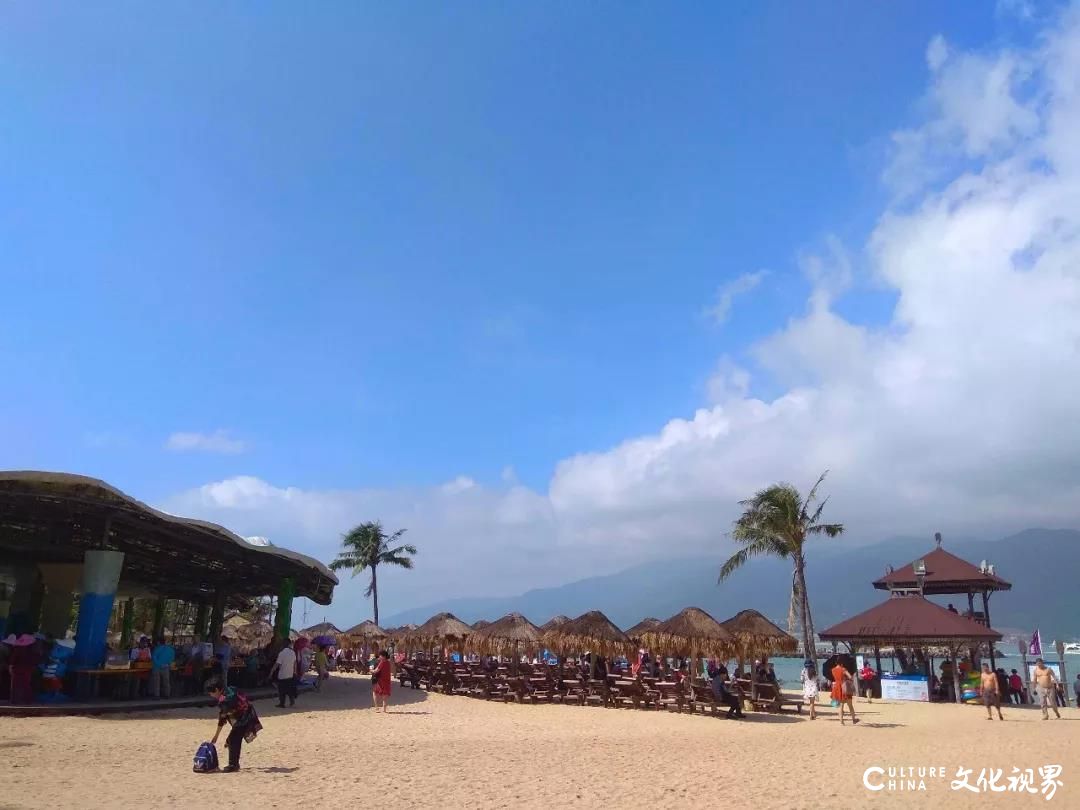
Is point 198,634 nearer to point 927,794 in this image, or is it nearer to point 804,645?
point 804,645

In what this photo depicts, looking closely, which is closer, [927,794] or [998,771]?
[927,794]

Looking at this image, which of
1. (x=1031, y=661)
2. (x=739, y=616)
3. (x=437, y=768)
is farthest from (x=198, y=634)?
(x=1031, y=661)

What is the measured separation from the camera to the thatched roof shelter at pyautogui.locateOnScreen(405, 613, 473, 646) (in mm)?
31594

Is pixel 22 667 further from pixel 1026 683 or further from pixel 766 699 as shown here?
pixel 1026 683

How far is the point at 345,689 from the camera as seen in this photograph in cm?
2266

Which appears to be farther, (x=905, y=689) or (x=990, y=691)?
(x=905, y=689)

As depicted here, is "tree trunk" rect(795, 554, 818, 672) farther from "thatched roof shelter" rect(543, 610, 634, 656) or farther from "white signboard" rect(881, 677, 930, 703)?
"thatched roof shelter" rect(543, 610, 634, 656)

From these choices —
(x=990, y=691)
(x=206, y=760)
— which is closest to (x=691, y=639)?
(x=990, y=691)

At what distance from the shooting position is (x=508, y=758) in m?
11.4

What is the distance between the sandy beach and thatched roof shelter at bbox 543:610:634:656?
6423 millimetres

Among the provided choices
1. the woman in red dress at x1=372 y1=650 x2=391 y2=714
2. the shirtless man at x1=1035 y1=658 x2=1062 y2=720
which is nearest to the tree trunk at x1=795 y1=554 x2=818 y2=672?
the shirtless man at x1=1035 y1=658 x2=1062 y2=720

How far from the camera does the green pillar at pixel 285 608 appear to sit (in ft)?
73.7

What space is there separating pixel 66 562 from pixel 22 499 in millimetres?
9157

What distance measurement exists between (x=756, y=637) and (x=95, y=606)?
1793 centimetres
